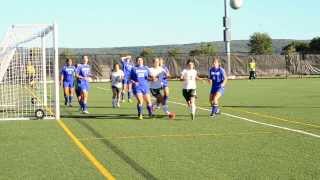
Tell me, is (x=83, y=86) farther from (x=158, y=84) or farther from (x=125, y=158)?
(x=125, y=158)

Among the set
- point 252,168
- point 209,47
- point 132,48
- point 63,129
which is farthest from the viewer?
point 132,48

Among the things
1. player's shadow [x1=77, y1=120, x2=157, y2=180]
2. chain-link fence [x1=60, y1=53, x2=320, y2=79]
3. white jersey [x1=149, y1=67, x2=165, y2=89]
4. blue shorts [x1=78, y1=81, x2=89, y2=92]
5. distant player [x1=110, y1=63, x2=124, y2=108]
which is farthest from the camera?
chain-link fence [x1=60, y1=53, x2=320, y2=79]

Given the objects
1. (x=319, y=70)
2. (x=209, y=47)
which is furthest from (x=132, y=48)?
(x=319, y=70)

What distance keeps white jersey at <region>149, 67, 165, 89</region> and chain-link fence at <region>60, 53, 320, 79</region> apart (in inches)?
1455

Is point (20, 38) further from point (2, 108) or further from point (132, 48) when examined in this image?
point (132, 48)

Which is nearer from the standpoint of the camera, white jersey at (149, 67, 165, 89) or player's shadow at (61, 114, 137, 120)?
player's shadow at (61, 114, 137, 120)

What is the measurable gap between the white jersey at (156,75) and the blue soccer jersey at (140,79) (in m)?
0.34

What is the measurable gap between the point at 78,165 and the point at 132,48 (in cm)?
17616

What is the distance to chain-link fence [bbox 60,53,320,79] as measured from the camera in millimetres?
55509

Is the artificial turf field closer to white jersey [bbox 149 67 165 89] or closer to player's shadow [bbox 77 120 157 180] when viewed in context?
player's shadow [bbox 77 120 157 180]

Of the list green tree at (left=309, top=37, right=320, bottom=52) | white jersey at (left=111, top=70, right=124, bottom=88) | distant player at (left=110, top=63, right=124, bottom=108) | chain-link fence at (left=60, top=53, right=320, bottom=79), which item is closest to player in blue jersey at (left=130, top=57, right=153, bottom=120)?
distant player at (left=110, top=63, right=124, bottom=108)

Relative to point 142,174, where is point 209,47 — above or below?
above

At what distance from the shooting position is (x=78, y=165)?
375 inches

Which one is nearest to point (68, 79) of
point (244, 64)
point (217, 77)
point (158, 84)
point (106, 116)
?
point (106, 116)
